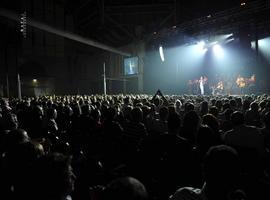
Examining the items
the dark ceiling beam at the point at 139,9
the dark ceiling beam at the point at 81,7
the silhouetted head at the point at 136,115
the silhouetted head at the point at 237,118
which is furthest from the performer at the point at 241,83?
the silhouetted head at the point at 237,118

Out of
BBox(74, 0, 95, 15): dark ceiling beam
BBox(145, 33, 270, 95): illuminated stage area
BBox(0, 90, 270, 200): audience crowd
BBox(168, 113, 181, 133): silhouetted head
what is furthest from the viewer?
BBox(74, 0, 95, 15): dark ceiling beam

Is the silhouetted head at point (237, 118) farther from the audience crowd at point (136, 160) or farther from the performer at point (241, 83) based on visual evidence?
the performer at point (241, 83)

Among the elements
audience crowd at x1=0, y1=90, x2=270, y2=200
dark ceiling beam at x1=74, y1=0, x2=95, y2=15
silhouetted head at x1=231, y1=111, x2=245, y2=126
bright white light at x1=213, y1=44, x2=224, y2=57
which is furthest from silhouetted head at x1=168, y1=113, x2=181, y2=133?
dark ceiling beam at x1=74, y1=0, x2=95, y2=15

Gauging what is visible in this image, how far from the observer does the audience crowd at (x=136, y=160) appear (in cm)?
244

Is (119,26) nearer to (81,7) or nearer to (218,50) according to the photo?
(81,7)

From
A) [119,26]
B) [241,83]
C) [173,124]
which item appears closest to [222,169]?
[173,124]

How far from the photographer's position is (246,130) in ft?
20.0

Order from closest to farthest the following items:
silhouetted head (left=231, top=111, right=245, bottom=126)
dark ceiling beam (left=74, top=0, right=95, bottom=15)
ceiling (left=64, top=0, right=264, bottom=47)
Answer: silhouetted head (left=231, top=111, right=245, bottom=126) < ceiling (left=64, top=0, right=264, bottom=47) < dark ceiling beam (left=74, top=0, right=95, bottom=15)

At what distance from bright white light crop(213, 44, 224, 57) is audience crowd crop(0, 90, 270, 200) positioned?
20598mm

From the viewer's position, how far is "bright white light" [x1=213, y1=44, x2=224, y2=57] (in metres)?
29.1

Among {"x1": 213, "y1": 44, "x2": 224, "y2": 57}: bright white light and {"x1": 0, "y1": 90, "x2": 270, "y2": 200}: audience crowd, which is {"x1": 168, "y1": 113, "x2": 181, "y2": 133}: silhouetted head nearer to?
{"x1": 0, "y1": 90, "x2": 270, "y2": 200}: audience crowd

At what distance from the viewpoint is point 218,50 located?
29641 mm

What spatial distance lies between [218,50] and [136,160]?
2521cm

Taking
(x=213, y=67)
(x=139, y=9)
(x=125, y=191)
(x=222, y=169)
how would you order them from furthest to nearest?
(x=139, y=9) < (x=213, y=67) < (x=222, y=169) < (x=125, y=191)
